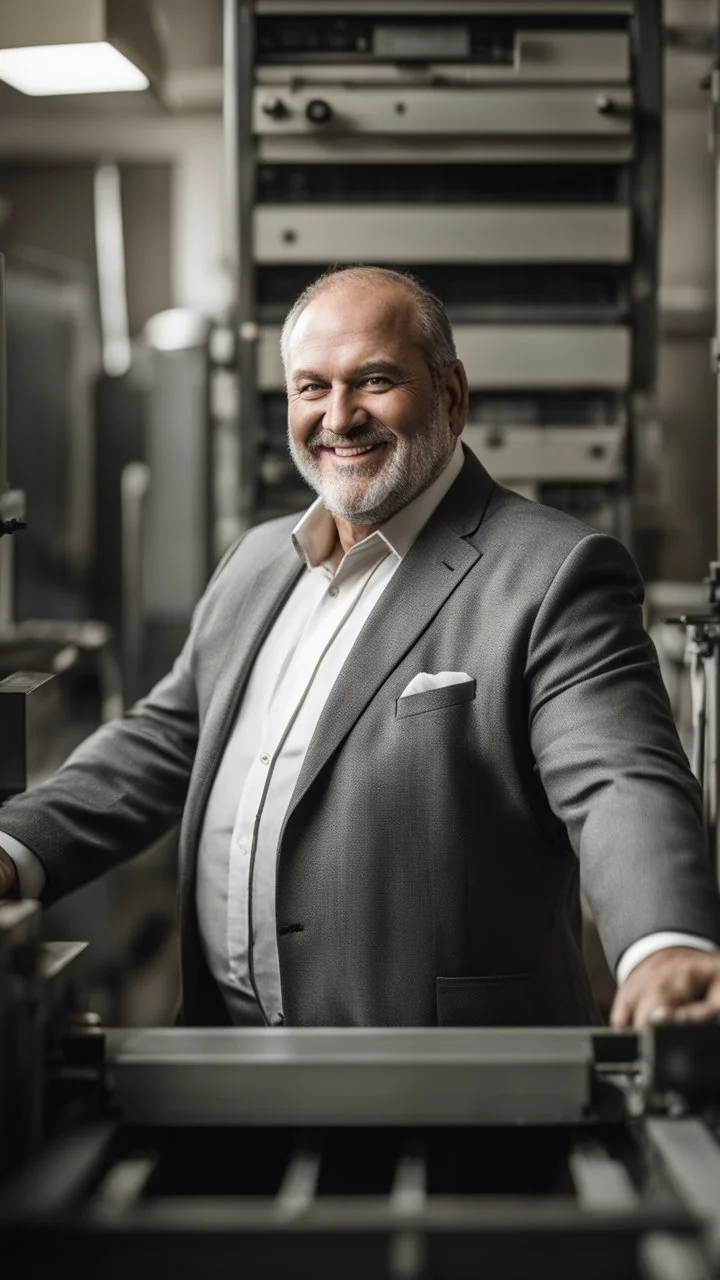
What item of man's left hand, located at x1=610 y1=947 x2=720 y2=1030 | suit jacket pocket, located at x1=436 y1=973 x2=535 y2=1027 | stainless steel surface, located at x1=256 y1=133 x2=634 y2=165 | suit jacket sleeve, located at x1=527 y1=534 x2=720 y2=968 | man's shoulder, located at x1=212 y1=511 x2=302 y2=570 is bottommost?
suit jacket pocket, located at x1=436 y1=973 x2=535 y2=1027

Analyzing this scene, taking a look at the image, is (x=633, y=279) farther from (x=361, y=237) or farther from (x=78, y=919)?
(x=78, y=919)

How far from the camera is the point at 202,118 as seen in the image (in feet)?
24.8

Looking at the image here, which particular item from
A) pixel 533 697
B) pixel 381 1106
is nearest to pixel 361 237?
pixel 533 697

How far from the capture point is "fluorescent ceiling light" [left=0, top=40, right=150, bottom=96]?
259cm

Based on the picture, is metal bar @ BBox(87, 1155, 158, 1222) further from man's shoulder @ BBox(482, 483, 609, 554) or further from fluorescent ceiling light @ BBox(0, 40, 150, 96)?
fluorescent ceiling light @ BBox(0, 40, 150, 96)

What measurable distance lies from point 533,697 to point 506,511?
0.37 m

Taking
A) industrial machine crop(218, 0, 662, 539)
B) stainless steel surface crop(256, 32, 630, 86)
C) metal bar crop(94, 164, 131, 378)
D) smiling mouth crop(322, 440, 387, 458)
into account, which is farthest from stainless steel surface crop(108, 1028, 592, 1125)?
metal bar crop(94, 164, 131, 378)

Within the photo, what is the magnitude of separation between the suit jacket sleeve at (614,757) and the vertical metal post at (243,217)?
139cm

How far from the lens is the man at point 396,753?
1785 millimetres

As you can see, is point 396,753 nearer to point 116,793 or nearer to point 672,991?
point 116,793

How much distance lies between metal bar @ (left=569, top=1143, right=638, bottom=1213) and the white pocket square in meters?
0.81

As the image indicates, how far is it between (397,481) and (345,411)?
14 centimetres

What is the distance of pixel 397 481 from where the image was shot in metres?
2.09

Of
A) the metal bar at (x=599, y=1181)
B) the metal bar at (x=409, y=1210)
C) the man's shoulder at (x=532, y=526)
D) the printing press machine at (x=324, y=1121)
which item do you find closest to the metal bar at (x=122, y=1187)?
the printing press machine at (x=324, y=1121)
